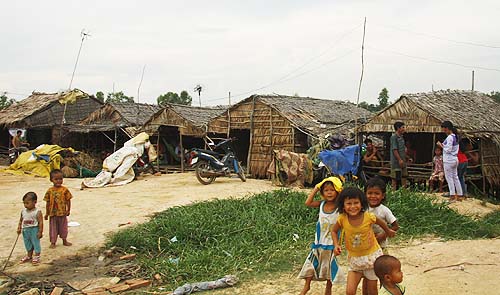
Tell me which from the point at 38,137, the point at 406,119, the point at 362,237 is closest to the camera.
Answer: the point at 362,237

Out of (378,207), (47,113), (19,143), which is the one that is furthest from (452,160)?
(47,113)

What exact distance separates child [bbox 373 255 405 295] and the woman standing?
626 cm

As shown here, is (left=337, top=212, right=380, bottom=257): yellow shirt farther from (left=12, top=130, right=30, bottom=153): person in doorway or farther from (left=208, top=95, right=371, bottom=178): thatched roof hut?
(left=12, top=130, right=30, bottom=153): person in doorway

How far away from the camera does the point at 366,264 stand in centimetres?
381

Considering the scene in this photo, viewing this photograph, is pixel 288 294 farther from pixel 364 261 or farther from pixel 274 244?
pixel 274 244

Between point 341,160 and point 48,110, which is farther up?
point 48,110

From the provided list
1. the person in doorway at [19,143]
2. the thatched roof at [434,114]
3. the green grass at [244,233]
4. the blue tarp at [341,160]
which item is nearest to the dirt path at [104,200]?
the green grass at [244,233]

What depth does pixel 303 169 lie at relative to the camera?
11656 mm

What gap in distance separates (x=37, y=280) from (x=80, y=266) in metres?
0.67

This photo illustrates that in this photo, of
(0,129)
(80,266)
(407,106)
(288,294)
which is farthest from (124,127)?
(288,294)

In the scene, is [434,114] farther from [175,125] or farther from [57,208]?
[175,125]

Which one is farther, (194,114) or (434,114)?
(194,114)

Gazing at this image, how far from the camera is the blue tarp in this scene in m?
10.9

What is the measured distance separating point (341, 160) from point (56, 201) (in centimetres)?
652
